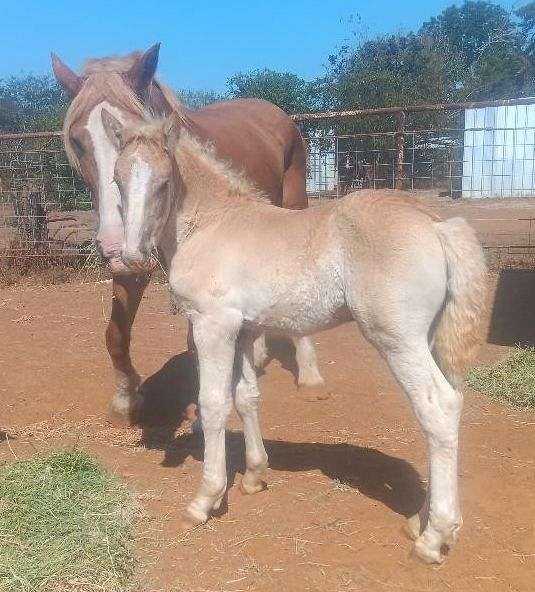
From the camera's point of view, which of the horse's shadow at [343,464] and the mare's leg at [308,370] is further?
the mare's leg at [308,370]

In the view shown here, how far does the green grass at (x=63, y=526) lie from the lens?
2629 mm

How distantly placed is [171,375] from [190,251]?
259 cm

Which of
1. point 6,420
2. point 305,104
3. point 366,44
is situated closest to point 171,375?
point 6,420

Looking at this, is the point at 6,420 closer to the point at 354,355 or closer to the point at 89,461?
the point at 89,461

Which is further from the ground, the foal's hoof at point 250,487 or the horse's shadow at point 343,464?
the foal's hoof at point 250,487

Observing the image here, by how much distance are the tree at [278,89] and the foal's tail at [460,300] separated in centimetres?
2242

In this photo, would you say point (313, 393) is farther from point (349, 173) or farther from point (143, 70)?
point (349, 173)

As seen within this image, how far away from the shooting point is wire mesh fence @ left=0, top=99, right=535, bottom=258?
880 centimetres

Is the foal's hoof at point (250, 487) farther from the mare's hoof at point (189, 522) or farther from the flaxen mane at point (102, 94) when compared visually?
the flaxen mane at point (102, 94)

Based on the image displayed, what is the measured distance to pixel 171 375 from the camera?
18.0 feet

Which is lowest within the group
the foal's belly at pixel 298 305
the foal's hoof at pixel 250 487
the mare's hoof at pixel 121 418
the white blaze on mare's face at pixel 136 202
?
the mare's hoof at pixel 121 418

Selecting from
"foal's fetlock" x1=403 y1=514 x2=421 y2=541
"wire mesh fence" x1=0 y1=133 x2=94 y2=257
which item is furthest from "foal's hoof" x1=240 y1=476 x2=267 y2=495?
"wire mesh fence" x1=0 y1=133 x2=94 y2=257

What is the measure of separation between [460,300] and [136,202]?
4.66 feet

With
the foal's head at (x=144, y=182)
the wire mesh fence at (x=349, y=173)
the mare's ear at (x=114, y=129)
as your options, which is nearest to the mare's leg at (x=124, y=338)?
the mare's ear at (x=114, y=129)
